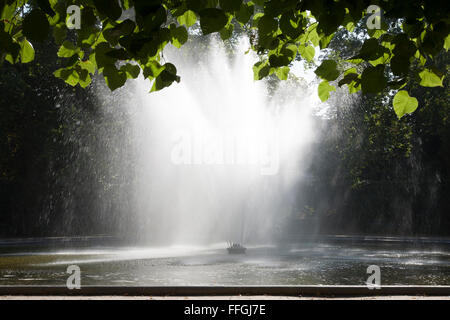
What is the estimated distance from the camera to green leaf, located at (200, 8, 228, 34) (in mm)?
3105

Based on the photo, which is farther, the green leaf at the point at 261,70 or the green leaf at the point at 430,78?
the green leaf at the point at 261,70

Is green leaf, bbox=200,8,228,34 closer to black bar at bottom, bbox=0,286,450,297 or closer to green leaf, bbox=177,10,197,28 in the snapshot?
green leaf, bbox=177,10,197,28

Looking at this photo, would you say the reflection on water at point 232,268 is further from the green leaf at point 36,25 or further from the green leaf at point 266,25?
the green leaf at point 36,25

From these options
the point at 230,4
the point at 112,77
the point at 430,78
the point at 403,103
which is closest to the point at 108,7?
the point at 112,77

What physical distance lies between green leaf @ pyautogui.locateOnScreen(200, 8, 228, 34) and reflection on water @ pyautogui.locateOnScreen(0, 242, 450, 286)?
7.78 meters

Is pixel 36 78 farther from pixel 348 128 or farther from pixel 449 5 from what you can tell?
pixel 449 5

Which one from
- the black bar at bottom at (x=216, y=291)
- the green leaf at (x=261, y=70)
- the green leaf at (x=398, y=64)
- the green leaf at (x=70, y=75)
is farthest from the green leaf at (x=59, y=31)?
the black bar at bottom at (x=216, y=291)

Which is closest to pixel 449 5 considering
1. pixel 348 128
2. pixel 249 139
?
pixel 249 139

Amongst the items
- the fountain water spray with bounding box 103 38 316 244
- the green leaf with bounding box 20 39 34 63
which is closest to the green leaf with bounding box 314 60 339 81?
the green leaf with bounding box 20 39 34 63

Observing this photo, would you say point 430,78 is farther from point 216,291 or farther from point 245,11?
point 216,291

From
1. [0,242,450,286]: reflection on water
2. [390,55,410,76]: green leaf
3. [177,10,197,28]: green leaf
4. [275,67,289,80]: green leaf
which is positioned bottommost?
[0,242,450,286]: reflection on water

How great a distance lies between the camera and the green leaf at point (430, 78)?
329cm

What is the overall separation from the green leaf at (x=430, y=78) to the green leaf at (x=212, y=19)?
1280mm

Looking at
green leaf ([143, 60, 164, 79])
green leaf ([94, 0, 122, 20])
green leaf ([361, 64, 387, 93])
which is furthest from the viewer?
green leaf ([143, 60, 164, 79])
